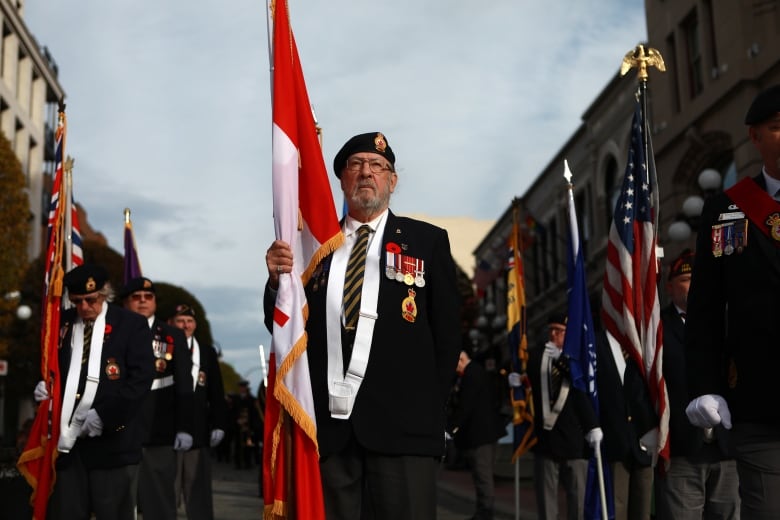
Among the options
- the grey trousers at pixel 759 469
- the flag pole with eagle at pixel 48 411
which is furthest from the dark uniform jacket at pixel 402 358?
the flag pole with eagle at pixel 48 411

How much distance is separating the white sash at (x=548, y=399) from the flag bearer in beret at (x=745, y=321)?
17.5ft

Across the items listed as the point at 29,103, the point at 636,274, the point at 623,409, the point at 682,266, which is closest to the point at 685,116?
the point at 623,409

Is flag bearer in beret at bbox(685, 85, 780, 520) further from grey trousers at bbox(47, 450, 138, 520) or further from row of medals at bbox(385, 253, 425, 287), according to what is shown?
grey trousers at bbox(47, 450, 138, 520)

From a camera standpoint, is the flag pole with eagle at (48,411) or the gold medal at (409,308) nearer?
the gold medal at (409,308)

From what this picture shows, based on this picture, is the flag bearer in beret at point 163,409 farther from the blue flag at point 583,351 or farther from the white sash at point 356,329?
the white sash at point 356,329

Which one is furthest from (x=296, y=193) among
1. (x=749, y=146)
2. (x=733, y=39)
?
(x=733, y=39)

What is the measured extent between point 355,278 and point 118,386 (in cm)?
303

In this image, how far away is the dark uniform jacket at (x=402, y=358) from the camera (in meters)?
4.62

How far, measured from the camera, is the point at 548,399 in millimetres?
9828

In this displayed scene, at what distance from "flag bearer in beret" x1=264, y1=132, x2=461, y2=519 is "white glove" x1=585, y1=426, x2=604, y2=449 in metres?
4.03

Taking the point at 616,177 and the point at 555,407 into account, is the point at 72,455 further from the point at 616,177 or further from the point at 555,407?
the point at 616,177

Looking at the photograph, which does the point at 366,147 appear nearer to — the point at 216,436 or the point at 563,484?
the point at 563,484

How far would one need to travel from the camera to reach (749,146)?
20.3 meters

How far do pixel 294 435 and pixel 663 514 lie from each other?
311 cm
